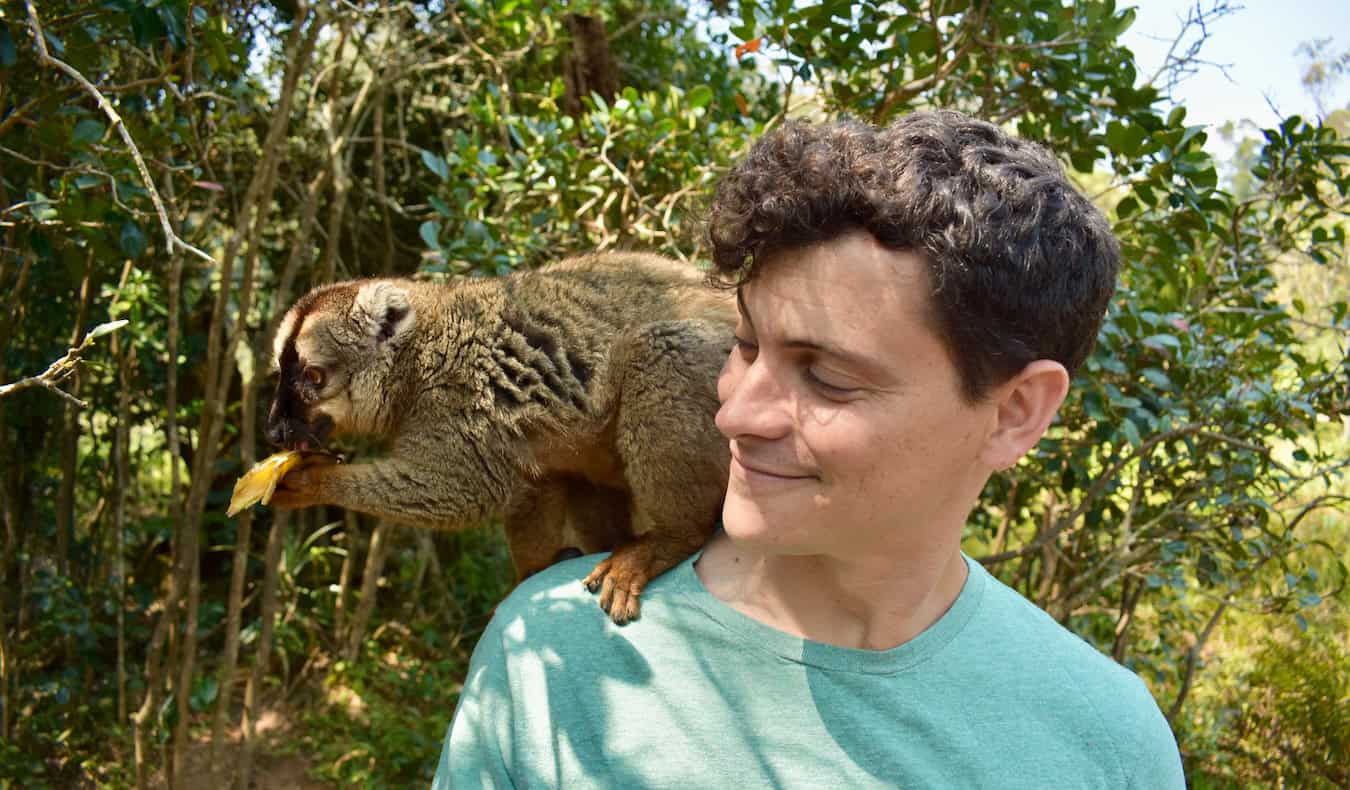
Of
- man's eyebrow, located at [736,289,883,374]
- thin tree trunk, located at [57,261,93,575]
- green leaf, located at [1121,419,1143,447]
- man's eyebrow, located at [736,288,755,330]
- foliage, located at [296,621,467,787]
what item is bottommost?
foliage, located at [296,621,467,787]

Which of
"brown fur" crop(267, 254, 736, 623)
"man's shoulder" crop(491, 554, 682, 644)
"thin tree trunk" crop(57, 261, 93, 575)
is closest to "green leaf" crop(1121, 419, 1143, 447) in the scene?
Answer: "brown fur" crop(267, 254, 736, 623)

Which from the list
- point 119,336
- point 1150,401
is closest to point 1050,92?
point 1150,401

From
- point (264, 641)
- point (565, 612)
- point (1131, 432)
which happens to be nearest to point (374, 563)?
point (264, 641)

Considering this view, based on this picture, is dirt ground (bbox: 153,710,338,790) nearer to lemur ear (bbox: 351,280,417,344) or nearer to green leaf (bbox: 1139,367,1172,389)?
lemur ear (bbox: 351,280,417,344)

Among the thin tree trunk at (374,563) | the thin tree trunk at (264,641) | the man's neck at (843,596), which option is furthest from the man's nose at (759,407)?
the thin tree trunk at (374,563)

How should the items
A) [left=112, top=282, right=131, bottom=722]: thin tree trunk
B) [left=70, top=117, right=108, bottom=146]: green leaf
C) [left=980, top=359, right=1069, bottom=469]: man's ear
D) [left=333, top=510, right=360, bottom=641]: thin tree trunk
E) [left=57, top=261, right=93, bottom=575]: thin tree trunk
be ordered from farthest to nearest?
1. [left=333, top=510, right=360, bottom=641]: thin tree trunk
2. [left=57, top=261, right=93, bottom=575]: thin tree trunk
3. [left=112, top=282, right=131, bottom=722]: thin tree trunk
4. [left=70, top=117, right=108, bottom=146]: green leaf
5. [left=980, top=359, right=1069, bottom=469]: man's ear

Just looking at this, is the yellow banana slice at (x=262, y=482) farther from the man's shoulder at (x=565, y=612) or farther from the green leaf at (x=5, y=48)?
the green leaf at (x=5, y=48)

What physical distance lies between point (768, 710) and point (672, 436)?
1.02 m

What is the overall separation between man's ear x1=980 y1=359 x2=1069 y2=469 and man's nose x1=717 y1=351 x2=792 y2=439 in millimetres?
386

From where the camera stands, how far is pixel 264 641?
4.45m

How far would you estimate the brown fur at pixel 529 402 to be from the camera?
2.74 metres

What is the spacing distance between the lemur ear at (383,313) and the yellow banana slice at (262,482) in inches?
22.6

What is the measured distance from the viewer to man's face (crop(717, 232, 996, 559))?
164 cm

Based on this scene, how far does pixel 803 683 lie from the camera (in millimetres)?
1858
